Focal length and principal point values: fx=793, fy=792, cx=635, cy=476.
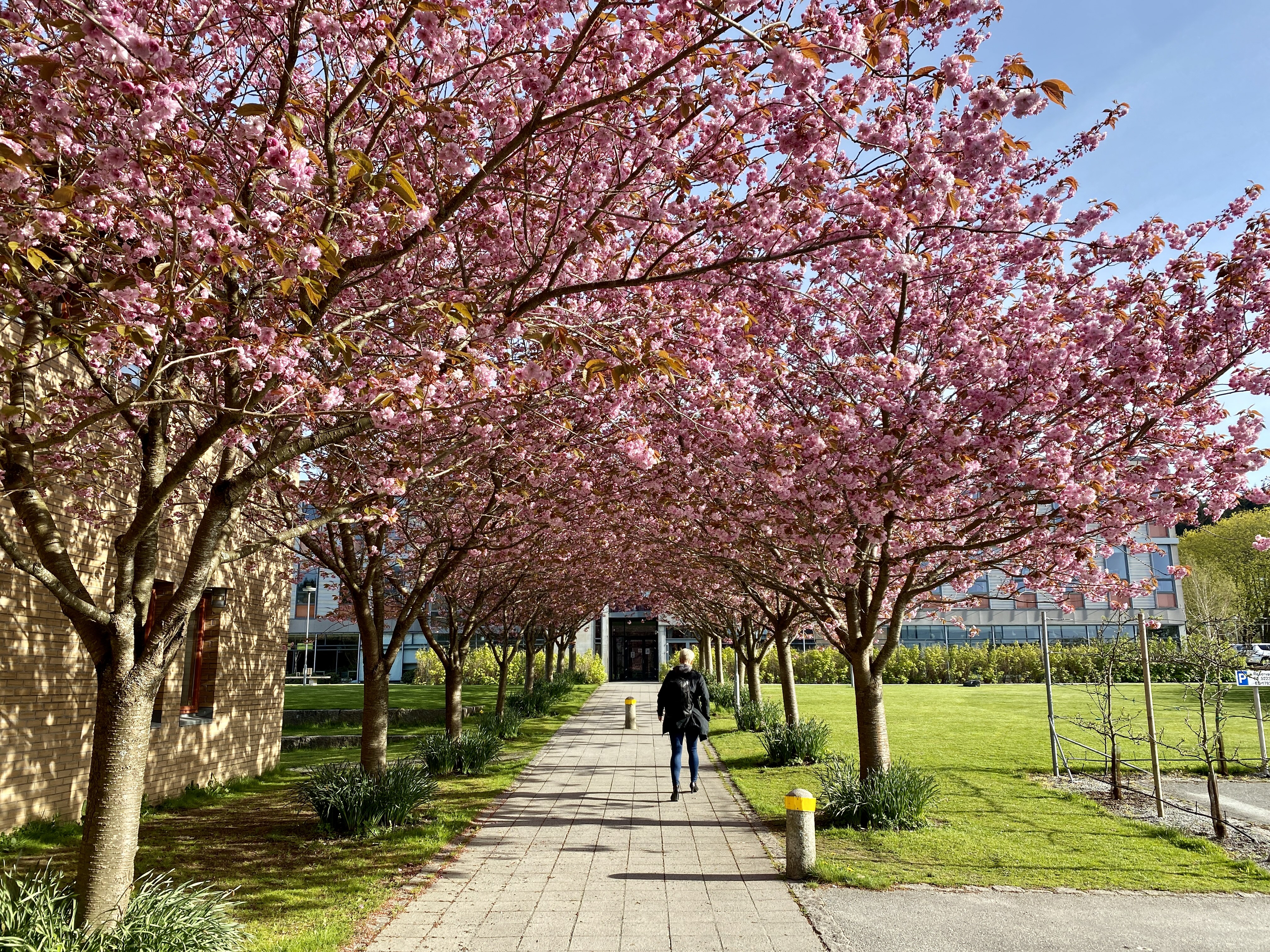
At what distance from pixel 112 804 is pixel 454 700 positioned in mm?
9400

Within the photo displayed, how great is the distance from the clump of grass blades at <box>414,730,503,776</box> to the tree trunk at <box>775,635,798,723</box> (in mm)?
5651

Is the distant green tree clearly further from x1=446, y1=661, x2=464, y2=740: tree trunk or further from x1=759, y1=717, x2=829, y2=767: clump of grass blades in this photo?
x1=446, y1=661, x2=464, y2=740: tree trunk

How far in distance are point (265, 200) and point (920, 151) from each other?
12.9ft

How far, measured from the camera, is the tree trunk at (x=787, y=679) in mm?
15188

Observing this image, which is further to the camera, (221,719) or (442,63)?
(221,719)

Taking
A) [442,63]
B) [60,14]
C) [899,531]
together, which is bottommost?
[899,531]

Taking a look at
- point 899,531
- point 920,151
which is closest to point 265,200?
point 920,151

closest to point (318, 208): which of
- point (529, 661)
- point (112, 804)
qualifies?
point (112, 804)

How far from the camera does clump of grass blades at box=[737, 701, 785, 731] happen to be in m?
18.2

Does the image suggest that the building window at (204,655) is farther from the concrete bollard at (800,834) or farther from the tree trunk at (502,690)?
the concrete bollard at (800,834)

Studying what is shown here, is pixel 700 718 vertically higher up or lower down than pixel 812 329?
lower down

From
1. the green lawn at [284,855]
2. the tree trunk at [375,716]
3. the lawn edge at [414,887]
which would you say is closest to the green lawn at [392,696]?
the green lawn at [284,855]

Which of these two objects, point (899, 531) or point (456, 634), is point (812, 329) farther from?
point (456, 634)

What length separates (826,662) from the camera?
4569 centimetres
